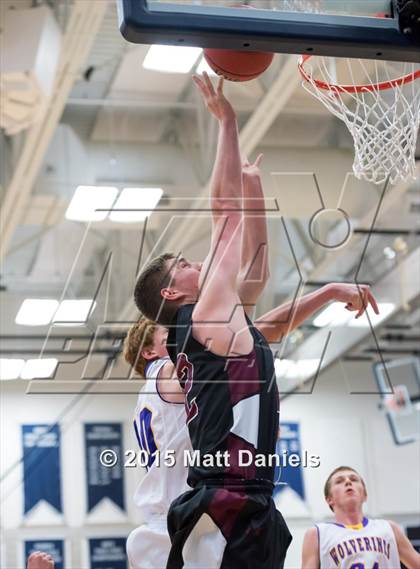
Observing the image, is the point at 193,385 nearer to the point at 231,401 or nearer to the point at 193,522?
the point at 231,401

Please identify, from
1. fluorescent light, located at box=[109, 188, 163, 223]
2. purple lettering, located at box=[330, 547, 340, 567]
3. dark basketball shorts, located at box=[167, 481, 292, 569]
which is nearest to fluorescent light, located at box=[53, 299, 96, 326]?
fluorescent light, located at box=[109, 188, 163, 223]

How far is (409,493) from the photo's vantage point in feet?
38.5

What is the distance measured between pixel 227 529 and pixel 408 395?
30.2ft

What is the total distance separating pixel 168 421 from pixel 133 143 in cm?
564

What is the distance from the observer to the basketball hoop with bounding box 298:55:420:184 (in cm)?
412

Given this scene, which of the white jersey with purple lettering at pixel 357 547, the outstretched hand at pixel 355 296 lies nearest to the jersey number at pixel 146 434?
the outstretched hand at pixel 355 296

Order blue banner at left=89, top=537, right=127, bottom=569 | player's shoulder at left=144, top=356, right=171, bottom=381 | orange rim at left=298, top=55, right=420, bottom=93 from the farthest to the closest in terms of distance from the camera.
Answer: blue banner at left=89, top=537, right=127, bottom=569
player's shoulder at left=144, top=356, right=171, bottom=381
orange rim at left=298, top=55, right=420, bottom=93

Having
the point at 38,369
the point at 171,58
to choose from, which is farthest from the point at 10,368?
the point at 171,58

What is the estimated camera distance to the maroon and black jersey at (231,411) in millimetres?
3566

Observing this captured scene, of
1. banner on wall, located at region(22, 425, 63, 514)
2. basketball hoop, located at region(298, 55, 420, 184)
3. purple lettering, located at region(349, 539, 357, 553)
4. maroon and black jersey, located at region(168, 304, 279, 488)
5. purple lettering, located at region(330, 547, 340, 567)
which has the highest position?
banner on wall, located at region(22, 425, 63, 514)

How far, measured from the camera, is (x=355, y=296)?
13.7 feet

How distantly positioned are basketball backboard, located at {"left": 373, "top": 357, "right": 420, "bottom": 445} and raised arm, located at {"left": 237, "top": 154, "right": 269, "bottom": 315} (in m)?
7.15

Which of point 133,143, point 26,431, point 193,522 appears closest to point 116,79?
point 133,143

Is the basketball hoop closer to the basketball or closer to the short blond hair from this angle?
the basketball
